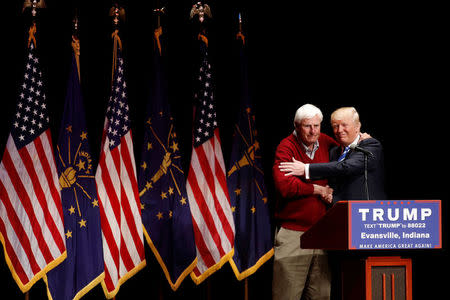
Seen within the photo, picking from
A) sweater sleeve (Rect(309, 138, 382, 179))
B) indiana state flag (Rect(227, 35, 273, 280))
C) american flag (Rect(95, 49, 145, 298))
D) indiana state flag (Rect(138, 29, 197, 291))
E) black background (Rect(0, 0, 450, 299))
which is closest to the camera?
sweater sleeve (Rect(309, 138, 382, 179))

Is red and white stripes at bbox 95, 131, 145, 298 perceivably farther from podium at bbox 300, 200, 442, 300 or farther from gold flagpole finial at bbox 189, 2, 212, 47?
podium at bbox 300, 200, 442, 300

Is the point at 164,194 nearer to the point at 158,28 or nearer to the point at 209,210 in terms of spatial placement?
the point at 209,210

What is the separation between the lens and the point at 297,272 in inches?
150

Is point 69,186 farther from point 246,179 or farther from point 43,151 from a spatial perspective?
point 246,179

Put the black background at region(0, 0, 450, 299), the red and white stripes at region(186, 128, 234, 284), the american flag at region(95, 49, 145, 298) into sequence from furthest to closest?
the black background at region(0, 0, 450, 299)
the red and white stripes at region(186, 128, 234, 284)
the american flag at region(95, 49, 145, 298)

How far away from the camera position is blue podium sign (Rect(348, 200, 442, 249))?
8.87 feet

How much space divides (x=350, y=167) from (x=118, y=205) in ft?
5.74

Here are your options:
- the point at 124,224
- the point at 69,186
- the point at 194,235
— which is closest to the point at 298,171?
the point at 194,235

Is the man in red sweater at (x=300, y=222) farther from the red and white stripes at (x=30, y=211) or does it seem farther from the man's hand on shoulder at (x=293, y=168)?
the red and white stripes at (x=30, y=211)

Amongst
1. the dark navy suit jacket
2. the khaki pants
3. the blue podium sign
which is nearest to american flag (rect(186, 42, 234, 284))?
the khaki pants

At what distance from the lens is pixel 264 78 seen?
191 inches

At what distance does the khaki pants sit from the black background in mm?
933

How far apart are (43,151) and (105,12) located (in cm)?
140

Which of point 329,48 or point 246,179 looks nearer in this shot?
point 246,179
